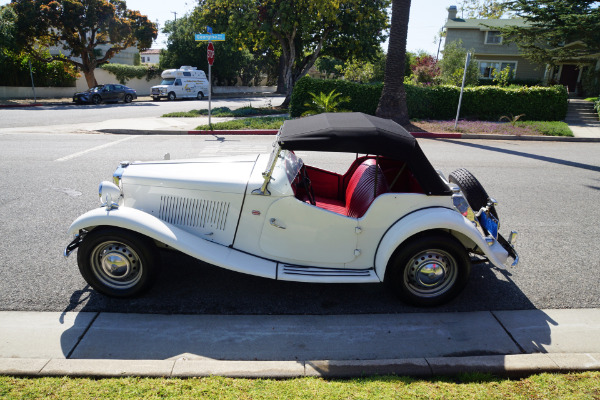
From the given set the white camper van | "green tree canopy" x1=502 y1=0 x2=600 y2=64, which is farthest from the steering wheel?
the white camper van

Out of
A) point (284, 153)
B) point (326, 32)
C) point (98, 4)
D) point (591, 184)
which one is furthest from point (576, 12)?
point (98, 4)

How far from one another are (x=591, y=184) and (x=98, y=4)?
31437mm

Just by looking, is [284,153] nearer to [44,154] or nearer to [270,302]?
[270,302]

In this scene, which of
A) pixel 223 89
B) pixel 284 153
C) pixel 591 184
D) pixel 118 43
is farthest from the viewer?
pixel 223 89

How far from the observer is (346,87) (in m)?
17.3

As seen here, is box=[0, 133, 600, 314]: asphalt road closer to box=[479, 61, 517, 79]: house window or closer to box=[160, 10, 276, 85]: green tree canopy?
box=[479, 61, 517, 79]: house window

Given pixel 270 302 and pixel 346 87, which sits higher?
pixel 346 87

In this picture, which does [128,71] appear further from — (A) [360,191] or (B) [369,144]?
(B) [369,144]

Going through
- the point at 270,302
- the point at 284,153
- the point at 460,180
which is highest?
the point at 284,153

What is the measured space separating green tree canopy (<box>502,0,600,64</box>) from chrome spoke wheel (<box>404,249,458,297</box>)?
949 inches

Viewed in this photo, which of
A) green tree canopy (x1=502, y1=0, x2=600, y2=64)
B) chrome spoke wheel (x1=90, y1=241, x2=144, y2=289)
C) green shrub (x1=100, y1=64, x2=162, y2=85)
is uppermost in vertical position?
green tree canopy (x1=502, y1=0, x2=600, y2=64)

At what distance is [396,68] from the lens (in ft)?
47.5

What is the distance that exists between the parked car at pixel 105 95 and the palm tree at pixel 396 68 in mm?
20309

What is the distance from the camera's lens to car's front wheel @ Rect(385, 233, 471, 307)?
351cm
